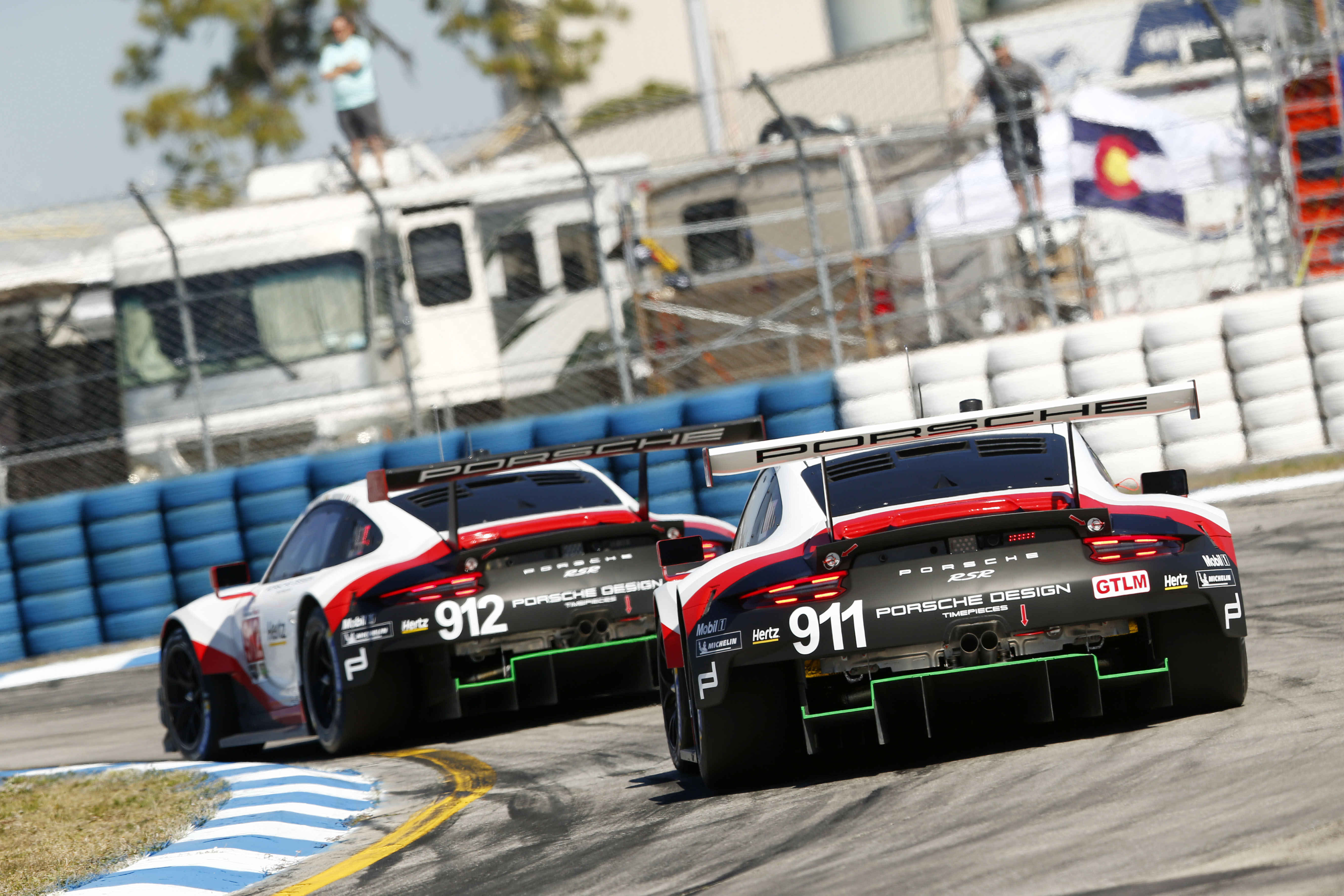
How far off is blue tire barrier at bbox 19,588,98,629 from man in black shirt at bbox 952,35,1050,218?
28.3 ft

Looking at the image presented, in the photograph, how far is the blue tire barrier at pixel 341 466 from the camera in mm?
15500

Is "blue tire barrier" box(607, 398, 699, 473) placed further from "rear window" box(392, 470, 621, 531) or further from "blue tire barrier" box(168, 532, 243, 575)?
"rear window" box(392, 470, 621, 531)

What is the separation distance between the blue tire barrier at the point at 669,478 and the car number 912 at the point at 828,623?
9071 mm

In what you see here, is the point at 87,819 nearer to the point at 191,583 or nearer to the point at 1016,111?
the point at 191,583

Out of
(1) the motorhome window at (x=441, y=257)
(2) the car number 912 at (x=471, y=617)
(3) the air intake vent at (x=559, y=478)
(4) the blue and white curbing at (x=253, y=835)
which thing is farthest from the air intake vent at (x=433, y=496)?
(1) the motorhome window at (x=441, y=257)

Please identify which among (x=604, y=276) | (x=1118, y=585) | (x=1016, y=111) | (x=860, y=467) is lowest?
(x=1118, y=585)

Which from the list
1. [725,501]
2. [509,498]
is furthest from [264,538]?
[509,498]

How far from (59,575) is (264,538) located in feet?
6.04

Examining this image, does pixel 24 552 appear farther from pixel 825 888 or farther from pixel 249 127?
pixel 249 127

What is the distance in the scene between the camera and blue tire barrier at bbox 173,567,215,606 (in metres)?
15.7

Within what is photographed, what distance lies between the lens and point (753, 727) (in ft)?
20.3

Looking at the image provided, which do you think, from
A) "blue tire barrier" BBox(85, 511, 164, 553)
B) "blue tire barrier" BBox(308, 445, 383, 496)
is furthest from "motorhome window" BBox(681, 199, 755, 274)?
"blue tire barrier" BBox(85, 511, 164, 553)

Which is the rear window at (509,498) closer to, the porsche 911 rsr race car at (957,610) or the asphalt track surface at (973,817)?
the asphalt track surface at (973,817)

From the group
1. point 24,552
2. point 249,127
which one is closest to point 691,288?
point 24,552
